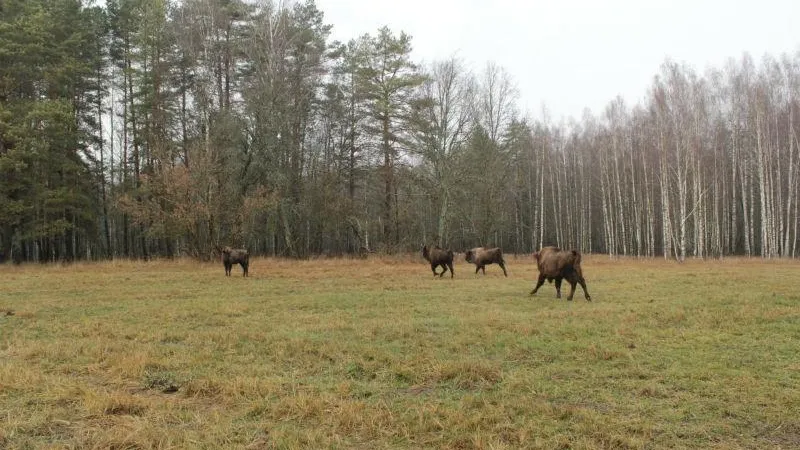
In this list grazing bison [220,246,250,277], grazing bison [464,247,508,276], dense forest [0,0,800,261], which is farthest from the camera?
dense forest [0,0,800,261]

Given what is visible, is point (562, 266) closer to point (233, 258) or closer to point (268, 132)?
point (233, 258)

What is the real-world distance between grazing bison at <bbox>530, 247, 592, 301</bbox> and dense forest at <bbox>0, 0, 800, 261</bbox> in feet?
59.7

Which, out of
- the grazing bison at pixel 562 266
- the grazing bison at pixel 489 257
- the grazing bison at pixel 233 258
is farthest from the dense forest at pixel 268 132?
the grazing bison at pixel 562 266

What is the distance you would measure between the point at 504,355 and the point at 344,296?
7640mm

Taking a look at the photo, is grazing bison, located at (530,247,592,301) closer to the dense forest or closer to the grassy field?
the grassy field

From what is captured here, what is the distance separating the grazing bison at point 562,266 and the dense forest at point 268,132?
18.2 m

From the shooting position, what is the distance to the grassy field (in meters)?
4.23

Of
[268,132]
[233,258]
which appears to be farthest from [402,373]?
[268,132]

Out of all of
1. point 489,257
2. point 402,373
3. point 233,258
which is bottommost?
point 402,373

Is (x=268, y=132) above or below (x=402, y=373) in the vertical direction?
above

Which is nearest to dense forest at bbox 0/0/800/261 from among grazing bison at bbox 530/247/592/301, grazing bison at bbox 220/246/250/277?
grazing bison at bbox 220/246/250/277

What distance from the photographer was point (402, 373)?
609 cm

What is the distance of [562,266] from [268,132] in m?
22.3

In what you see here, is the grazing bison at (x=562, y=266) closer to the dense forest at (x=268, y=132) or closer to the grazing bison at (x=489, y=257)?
the grazing bison at (x=489, y=257)
